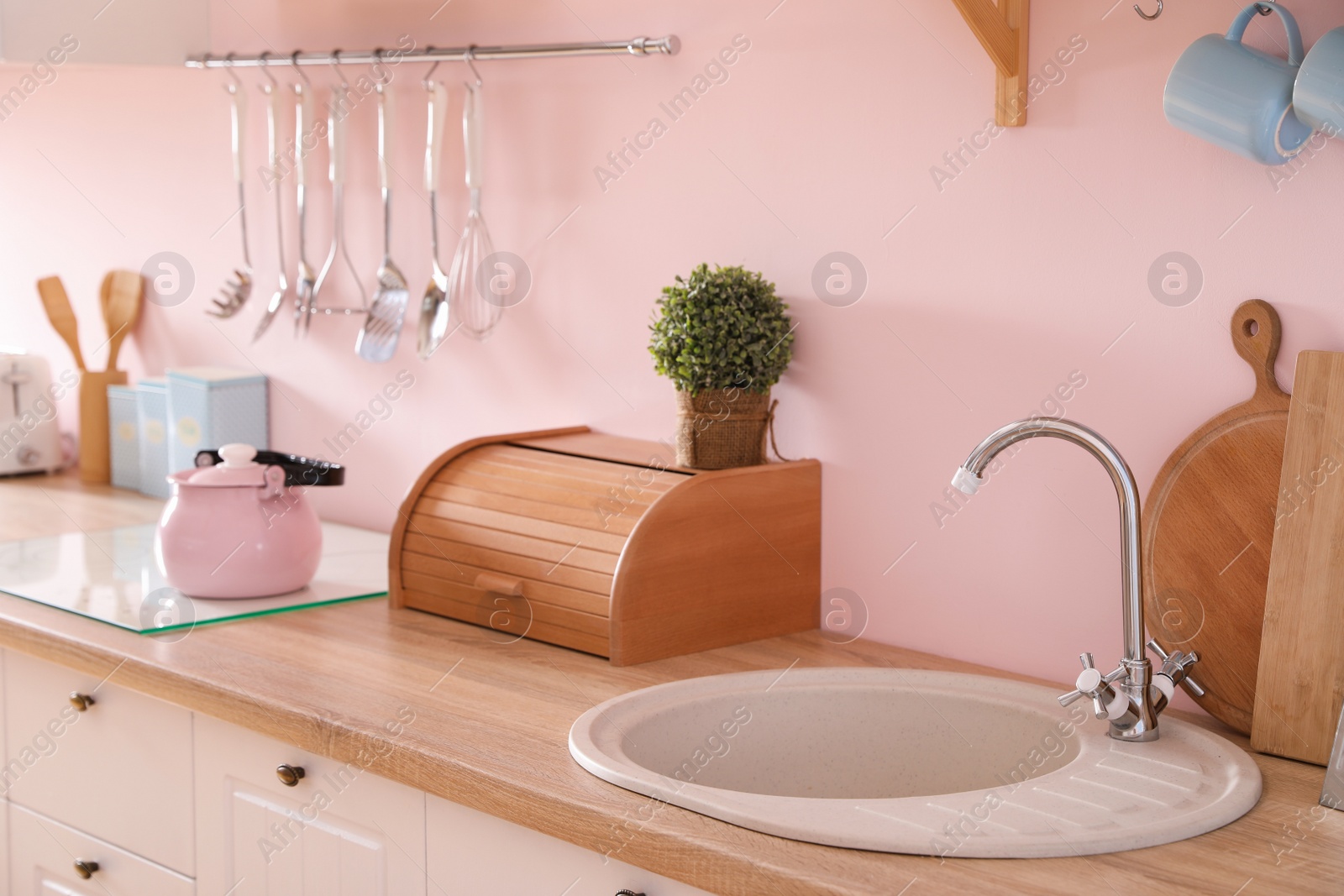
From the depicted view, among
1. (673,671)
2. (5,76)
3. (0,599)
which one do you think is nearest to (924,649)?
(673,671)

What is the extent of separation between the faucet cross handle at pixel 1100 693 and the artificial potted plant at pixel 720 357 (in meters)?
0.46

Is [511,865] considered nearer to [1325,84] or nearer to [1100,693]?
[1100,693]

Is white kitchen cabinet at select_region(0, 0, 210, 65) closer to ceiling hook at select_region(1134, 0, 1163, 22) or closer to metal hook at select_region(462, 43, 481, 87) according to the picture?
metal hook at select_region(462, 43, 481, 87)

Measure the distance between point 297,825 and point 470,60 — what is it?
39.1 inches

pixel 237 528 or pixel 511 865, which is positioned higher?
pixel 237 528

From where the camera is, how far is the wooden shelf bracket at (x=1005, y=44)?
3.90 feet

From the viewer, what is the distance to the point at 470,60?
5.66ft

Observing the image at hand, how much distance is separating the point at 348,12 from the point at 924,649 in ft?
4.03

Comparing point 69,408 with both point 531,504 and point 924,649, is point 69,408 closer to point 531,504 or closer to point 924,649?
point 531,504

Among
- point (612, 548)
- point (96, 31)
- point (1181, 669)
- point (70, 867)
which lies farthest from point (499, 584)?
point (96, 31)

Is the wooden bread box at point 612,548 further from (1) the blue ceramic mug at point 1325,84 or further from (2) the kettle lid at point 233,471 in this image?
(1) the blue ceramic mug at point 1325,84

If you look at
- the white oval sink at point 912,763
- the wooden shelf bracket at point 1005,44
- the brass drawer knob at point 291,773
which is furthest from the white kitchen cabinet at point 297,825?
the wooden shelf bracket at point 1005,44

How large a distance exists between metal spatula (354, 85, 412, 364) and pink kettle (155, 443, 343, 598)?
1.14 ft

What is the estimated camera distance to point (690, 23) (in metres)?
1.53
